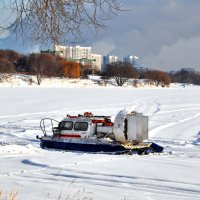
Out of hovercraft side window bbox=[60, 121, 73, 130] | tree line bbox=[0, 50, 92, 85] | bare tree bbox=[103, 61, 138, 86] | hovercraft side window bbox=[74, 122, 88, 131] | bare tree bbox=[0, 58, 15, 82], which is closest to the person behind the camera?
hovercraft side window bbox=[74, 122, 88, 131]

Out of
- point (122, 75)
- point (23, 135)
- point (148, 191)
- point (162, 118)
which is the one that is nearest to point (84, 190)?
point (148, 191)

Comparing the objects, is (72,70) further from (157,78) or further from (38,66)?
(157,78)

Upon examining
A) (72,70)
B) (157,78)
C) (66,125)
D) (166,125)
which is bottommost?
(166,125)

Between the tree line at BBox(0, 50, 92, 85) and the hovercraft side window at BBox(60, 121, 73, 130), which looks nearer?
the hovercraft side window at BBox(60, 121, 73, 130)

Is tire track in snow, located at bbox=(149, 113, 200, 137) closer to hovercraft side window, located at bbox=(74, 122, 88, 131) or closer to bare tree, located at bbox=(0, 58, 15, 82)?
hovercraft side window, located at bbox=(74, 122, 88, 131)

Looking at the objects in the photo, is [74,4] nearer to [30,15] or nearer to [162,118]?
[30,15]

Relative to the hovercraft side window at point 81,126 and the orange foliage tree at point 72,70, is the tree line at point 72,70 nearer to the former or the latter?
the orange foliage tree at point 72,70

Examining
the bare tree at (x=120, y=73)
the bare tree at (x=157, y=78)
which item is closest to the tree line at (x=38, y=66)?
the bare tree at (x=120, y=73)

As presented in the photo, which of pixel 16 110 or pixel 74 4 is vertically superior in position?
pixel 74 4

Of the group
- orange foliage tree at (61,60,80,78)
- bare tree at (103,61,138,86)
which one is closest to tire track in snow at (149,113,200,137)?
orange foliage tree at (61,60,80,78)

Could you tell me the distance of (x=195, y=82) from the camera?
146 metres

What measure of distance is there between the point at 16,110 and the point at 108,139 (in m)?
16.4

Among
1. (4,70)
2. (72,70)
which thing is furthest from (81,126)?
(72,70)

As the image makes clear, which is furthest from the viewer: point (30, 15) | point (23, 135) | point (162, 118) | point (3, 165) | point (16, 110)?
point (16, 110)
